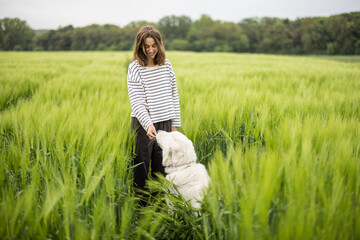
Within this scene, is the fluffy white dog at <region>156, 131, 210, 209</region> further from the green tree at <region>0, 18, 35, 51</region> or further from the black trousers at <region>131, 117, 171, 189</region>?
the green tree at <region>0, 18, 35, 51</region>

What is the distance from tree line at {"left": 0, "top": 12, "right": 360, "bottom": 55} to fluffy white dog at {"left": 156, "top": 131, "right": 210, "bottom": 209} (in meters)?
9.24

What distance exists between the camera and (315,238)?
747 millimetres

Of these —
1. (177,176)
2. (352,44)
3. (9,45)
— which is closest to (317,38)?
(352,44)

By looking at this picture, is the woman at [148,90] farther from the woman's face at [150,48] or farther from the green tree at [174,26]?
the green tree at [174,26]

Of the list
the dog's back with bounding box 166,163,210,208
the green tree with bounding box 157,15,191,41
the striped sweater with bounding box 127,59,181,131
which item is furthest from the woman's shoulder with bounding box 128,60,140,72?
the green tree with bounding box 157,15,191,41

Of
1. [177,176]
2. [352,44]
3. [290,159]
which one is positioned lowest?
[177,176]

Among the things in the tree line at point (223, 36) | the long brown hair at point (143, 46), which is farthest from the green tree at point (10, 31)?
the long brown hair at point (143, 46)

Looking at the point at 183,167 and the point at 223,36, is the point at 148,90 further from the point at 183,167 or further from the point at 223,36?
the point at 223,36

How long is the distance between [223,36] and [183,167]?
59.5 metres

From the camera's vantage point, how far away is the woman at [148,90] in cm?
194

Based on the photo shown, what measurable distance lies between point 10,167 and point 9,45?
963cm

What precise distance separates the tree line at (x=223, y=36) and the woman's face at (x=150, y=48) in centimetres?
863

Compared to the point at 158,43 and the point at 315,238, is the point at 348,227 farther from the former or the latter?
the point at 158,43

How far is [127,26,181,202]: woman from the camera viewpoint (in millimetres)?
1940
